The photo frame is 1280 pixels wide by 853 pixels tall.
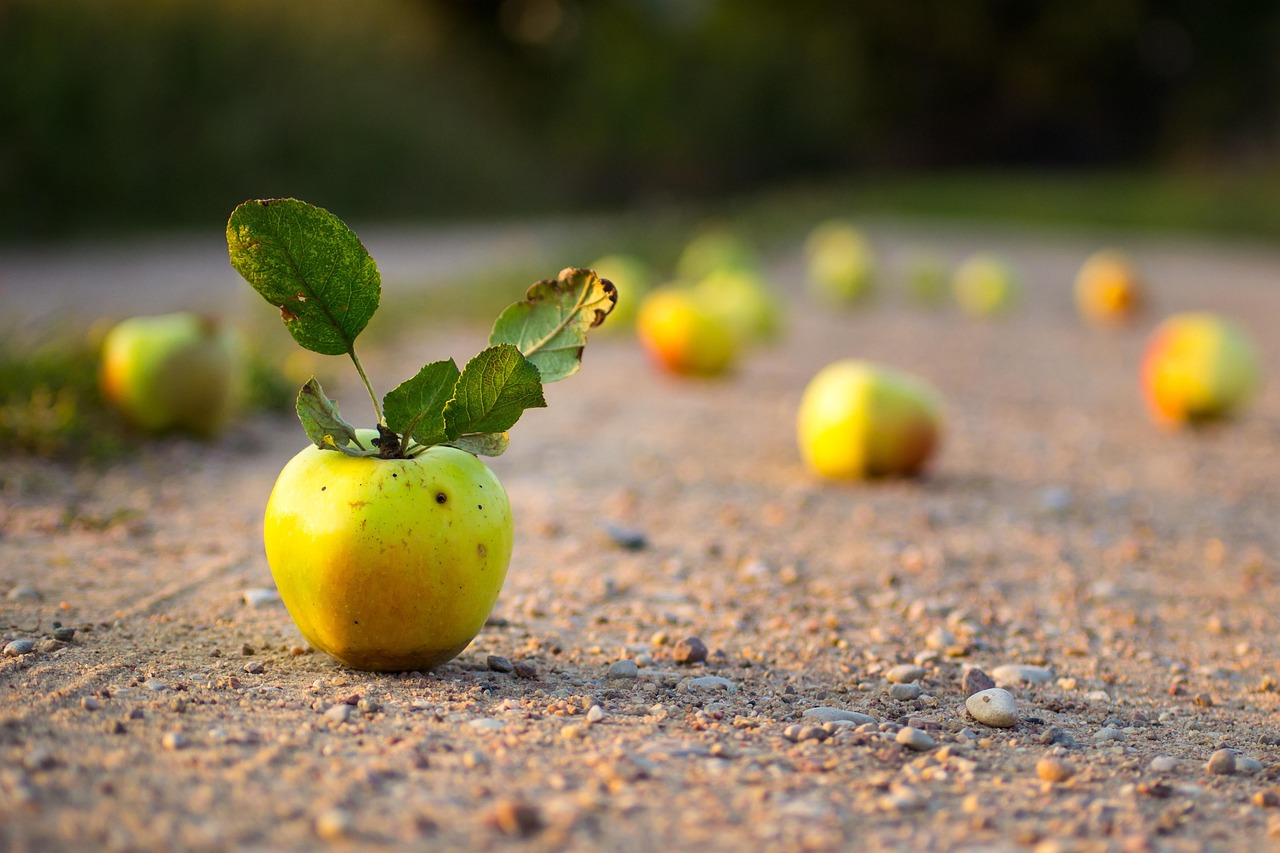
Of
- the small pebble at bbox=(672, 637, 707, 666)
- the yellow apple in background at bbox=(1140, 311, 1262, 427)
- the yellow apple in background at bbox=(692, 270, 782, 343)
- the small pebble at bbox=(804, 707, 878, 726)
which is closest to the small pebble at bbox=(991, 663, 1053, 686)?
the small pebble at bbox=(804, 707, 878, 726)

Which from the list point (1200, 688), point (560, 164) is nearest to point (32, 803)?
point (1200, 688)

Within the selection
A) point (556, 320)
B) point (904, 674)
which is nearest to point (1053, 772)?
point (904, 674)

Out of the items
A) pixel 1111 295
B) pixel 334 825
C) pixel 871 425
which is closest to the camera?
pixel 334 825

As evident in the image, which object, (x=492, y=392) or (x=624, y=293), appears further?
(x=624, y=293)

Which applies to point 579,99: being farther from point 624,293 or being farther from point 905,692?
point 905,692

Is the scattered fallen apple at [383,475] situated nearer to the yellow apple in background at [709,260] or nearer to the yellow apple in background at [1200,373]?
the yellow apple in background at [1200,373]

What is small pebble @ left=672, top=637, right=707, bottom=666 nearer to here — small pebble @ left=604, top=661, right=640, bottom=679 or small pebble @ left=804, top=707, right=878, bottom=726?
small pebble @ left=604, top=661, right=640, bottom=679
